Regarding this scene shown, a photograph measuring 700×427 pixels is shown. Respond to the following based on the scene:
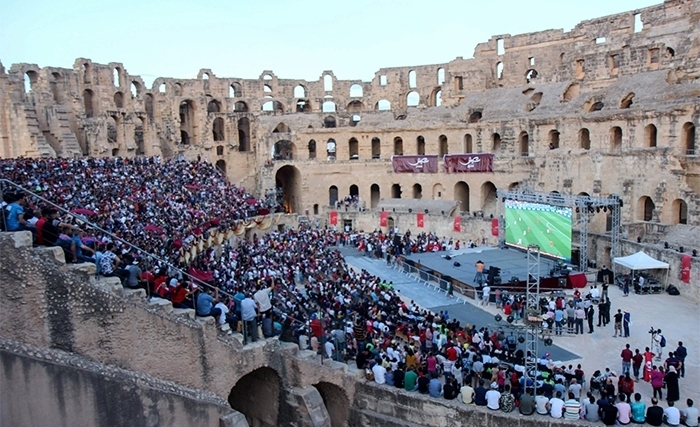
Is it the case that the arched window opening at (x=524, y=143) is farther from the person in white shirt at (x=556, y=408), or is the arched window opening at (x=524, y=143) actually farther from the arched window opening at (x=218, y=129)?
the person in white shirt at (x=556, y=408)

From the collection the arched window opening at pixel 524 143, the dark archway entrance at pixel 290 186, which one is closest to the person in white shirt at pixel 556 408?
the arched window opening at pixel 524 143

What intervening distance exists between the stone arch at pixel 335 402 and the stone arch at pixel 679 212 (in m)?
22.7

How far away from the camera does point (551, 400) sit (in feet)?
44.0

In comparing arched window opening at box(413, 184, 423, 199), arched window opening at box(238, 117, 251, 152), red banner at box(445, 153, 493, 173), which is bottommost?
arched window opening at box(413, 184, 423, 199)

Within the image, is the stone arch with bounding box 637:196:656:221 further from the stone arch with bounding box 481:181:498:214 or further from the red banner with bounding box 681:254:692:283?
the stone arch with bounding box 481:181:498:214

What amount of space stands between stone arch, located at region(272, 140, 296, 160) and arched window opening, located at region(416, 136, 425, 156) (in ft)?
34.2

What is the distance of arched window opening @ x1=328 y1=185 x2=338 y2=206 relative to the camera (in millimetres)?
48125

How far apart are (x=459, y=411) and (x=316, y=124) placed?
3871cm

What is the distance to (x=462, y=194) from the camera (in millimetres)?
44188

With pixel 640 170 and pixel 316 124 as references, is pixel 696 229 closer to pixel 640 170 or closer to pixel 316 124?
pixel 640 170

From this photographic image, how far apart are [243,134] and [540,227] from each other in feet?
103

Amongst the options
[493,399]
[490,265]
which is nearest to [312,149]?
[490,265]

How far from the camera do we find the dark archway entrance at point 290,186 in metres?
48.7

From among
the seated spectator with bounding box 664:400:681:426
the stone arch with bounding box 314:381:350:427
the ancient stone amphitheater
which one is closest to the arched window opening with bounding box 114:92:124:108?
the ancient stone amphitheater
